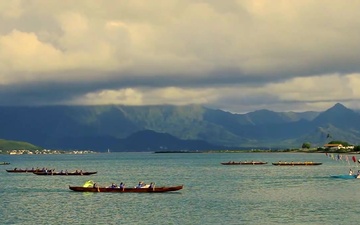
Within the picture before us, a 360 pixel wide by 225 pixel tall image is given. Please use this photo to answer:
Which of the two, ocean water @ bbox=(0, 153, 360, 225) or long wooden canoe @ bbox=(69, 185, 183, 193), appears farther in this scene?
long wooden canoe @ bbox=(69, 185, 183, 193)

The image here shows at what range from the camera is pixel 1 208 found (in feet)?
355

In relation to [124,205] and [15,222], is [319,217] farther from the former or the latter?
[15,222]

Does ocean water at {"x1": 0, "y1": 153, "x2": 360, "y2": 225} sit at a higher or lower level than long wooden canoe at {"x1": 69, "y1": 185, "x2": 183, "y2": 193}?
lower

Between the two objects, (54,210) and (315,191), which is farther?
(315,191)

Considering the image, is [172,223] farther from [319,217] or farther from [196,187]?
[196,187]

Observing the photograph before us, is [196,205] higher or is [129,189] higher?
[129,189]

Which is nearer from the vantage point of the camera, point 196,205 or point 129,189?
point 196,205

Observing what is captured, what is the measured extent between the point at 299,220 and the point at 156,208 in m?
27.7

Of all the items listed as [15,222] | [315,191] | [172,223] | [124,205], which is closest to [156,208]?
[124,205]

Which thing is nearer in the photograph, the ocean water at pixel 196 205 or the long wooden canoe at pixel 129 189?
the ocean water at pixel 196 205

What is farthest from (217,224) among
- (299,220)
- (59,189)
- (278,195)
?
(59,189)

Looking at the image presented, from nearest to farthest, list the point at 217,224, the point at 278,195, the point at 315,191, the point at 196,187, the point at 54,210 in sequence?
1. the point at 217,224
2. the point at 54,210
3. the point at 278,195
4. the point at 315,191
5. the point at 196,187

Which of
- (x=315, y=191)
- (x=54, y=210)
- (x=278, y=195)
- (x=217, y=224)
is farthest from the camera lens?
(x=315, y=191)

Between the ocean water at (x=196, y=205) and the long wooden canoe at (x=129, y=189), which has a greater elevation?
the long wooden canoe at (x=129, y=189)
